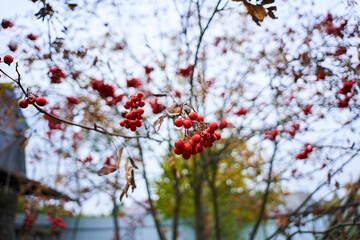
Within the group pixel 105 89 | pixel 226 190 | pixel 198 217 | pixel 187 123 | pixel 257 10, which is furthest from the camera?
pixel 226 190

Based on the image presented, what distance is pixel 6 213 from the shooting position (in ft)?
15.6

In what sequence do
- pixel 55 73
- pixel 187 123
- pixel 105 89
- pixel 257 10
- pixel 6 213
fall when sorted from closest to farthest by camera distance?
pixel 187 123 < pixel 257 10 < pixel 55 73 < pixel 105 89 < pixel 6 213

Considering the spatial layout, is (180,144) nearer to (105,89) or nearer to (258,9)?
(258,9)

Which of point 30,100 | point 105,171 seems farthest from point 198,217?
point 30,100

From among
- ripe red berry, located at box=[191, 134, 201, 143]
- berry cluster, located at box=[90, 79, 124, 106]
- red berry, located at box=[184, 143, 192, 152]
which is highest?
berry cluster, located at box=[90, 79, 124, 106]

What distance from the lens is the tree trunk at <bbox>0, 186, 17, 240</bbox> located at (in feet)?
15.0

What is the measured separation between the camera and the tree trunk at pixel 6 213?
15.0ft

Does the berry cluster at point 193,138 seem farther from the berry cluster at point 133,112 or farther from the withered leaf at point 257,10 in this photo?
the withered leaf at point 257,10

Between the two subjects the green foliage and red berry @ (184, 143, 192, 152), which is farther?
the green foliage

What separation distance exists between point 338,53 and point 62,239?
9929 mm

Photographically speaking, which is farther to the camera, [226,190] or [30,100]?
[226,190]

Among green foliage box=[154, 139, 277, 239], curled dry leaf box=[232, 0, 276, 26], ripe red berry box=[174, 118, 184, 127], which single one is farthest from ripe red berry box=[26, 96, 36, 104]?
green foliage box=[154, 139, 277, 239]

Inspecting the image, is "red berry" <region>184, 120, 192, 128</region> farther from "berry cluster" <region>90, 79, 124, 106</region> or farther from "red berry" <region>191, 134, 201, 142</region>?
"berry cluster" <region>90, 79, 124, 106</region>

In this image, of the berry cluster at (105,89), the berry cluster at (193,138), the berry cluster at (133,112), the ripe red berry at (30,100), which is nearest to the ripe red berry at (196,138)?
the berry cluster at (193,138)
